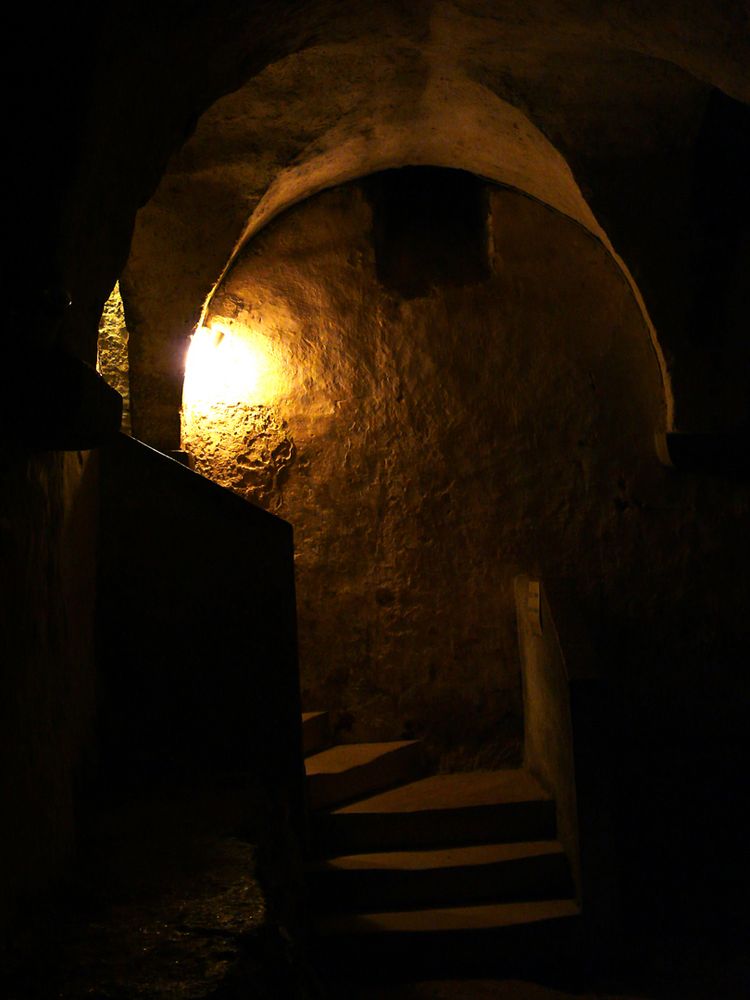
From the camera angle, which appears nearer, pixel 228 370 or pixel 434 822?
pixel 434 822

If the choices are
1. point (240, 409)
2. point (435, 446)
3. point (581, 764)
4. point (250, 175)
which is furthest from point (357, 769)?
point (250, 175)

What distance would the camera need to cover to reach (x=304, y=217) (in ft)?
21.4

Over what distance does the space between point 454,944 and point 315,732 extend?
178 centimetres

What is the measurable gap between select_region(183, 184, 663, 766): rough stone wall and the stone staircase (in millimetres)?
833

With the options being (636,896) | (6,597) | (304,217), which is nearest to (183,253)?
(304,217)

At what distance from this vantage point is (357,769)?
18.0 ft

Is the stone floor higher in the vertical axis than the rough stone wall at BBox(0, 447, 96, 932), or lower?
lower

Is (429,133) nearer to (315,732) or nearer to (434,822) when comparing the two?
(315,732)

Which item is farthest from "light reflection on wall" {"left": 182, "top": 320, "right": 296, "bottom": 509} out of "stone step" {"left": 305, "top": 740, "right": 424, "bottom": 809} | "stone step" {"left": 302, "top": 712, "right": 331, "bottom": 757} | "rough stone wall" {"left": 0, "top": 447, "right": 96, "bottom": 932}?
"rough stone wall" {"left": 0, "top": 447, "right": 96, "bottom": 932}

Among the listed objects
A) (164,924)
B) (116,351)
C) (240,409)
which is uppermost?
(116,351)

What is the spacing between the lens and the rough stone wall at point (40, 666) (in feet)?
7.86

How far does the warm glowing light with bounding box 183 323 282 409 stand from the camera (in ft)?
20.5

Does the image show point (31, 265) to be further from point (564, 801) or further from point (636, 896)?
point (636, 896)

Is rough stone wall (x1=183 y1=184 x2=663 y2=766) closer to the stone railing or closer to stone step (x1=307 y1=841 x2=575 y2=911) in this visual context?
the stone railing
